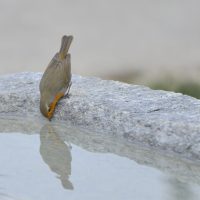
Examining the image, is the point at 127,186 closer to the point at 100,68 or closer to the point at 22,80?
the point at 22,80

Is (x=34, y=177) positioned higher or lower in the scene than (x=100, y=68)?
higher

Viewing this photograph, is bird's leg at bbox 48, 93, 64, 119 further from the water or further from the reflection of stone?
the water

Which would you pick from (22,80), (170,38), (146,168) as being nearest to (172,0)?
(170,38)

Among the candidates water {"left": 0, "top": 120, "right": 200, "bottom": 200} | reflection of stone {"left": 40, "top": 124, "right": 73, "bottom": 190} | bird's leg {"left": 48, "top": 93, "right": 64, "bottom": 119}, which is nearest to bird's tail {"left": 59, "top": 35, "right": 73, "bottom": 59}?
bird's leg {"left": 48, "top": 93, "right": 64, "bottom": 119}

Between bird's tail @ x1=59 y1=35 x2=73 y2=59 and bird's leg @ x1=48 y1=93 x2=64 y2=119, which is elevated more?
bird's tail @ x1=59 y1=35 x2=73 y2=59

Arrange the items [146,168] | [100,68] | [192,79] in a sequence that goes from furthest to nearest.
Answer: [100,68]
[192,79]
[146,168]

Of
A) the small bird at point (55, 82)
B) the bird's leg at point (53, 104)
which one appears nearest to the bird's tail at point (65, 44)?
the small bird at point (55, 82)

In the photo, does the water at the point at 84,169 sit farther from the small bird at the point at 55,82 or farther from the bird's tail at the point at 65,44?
the bird's tail at the point at 65,44
